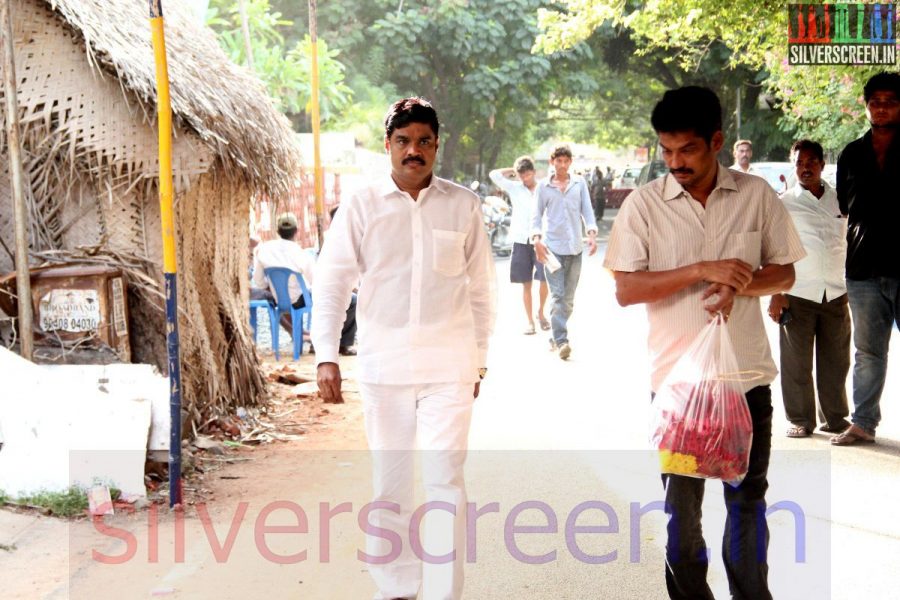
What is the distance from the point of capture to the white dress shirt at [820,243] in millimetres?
7145

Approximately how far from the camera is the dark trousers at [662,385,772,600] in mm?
3883

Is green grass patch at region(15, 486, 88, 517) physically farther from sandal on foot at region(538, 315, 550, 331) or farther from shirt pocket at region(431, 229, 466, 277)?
sandal on foot at region(538, 315, 550, 331)

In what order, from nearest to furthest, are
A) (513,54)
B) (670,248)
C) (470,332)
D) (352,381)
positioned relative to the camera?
1. (670,248)
2. (470,332)
3. (352,381)
4. (513,54)

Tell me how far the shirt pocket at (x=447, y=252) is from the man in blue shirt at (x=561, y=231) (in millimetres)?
6512

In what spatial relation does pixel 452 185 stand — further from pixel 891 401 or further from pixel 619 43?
pixel 619 43

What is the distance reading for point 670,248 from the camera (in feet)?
12.8

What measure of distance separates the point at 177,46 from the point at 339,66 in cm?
1589

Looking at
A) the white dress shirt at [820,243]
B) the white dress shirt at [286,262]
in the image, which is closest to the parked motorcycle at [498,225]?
the white dress shirt at [286,262]

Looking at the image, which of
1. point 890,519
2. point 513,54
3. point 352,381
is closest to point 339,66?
point 513,54

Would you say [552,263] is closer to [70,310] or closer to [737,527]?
[70,310]

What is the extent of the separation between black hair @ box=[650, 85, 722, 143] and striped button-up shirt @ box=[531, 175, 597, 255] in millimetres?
7370

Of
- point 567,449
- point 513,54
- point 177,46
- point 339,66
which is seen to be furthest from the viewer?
point 513,54

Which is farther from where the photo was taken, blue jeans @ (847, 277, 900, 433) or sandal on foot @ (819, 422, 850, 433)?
sandal on foot @ (819, 422, 850, 433)

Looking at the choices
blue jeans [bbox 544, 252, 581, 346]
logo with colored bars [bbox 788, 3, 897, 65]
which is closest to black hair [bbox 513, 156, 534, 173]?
blue jeans [bbox 544, 252, 581, 346]
